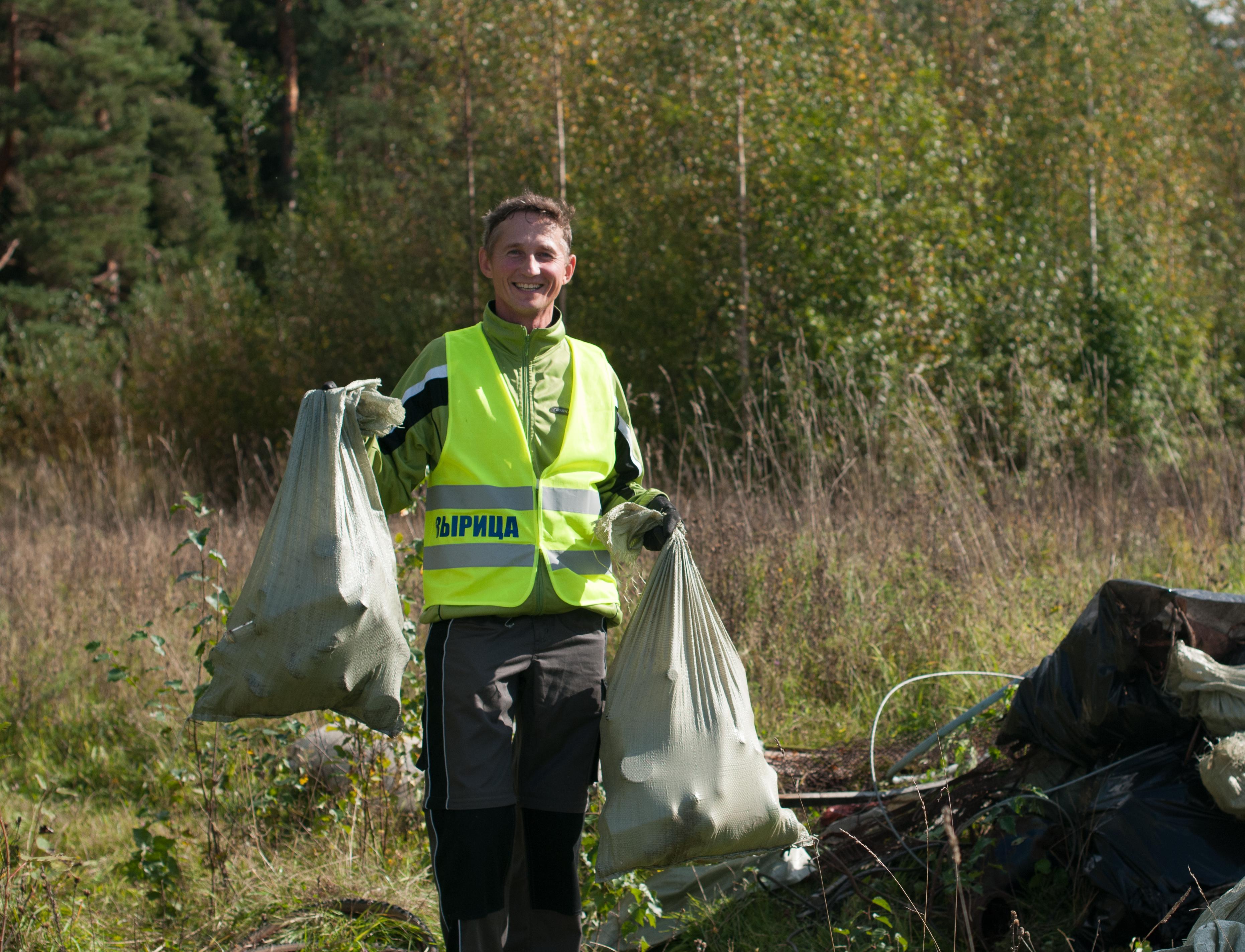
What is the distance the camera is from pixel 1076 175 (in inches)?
548

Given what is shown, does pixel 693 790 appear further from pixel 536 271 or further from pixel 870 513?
pixel 870 513

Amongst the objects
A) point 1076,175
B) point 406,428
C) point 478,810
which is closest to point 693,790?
point 478,810

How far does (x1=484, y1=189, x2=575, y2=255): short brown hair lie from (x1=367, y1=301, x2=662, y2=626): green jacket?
16 cm

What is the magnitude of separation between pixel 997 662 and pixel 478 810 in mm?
2540

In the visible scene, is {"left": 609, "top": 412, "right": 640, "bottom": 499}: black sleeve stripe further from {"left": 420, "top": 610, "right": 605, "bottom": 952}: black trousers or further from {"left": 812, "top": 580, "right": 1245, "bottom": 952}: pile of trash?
{"left": 812, "top": 580, "right": 1245, "bottom": 952}: pile of trash

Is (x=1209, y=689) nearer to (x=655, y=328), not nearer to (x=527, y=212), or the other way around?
(x=527, y=212)

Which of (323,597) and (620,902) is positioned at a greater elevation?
(323,597)

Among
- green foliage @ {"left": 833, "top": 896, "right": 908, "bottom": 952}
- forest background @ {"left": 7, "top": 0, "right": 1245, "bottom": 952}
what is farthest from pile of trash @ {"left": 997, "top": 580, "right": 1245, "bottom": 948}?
green foliage @ {"left": 833, "top": 896, "right": 908, "bottom": 952}

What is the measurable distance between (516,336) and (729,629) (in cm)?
229

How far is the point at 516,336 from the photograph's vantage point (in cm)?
233

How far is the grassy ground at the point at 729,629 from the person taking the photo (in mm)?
2877

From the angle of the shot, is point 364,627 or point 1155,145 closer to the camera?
point 364,627

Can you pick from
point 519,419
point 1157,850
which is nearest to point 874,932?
point 1157,850

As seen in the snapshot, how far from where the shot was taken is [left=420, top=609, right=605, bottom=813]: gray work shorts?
6.98ft
